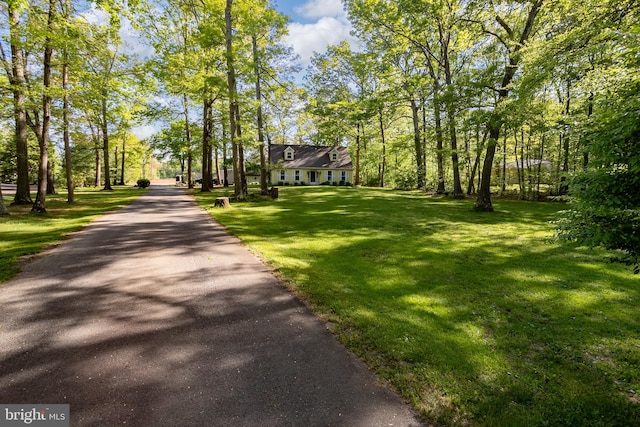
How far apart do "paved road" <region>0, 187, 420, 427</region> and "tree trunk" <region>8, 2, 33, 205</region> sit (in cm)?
1073

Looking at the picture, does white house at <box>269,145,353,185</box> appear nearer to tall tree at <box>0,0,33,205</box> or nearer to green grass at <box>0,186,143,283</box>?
tall tree at <box>0,0,33,205</box>

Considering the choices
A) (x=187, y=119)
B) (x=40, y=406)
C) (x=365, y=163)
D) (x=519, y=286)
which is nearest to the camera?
(x=40, y=406)

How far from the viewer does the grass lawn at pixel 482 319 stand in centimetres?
283

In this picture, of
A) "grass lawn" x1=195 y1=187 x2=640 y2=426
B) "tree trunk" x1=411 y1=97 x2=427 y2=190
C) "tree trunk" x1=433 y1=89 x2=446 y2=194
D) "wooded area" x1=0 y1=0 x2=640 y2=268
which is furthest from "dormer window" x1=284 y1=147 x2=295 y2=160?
"grass lawn" x1=195 y1=187 x2=640 y2=426

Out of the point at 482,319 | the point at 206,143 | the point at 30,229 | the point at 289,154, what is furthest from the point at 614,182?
the point at 289,154

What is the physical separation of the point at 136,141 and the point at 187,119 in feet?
86.7

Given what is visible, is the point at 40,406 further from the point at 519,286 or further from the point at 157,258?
the point at 519,286

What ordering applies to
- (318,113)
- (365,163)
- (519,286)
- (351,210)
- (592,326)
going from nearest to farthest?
(592,326) → (519,286) → (351,210) → (318,113) → (365,163)

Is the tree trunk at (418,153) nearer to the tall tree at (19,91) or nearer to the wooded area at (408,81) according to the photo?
the wooded area at (408,81)

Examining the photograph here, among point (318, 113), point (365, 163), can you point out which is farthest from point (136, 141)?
point (318, 113)

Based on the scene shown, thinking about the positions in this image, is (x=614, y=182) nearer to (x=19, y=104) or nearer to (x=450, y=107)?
(x=450, y=107)

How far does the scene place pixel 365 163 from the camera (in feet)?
140

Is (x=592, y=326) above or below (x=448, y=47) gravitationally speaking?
below

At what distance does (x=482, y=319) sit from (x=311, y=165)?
133ft
